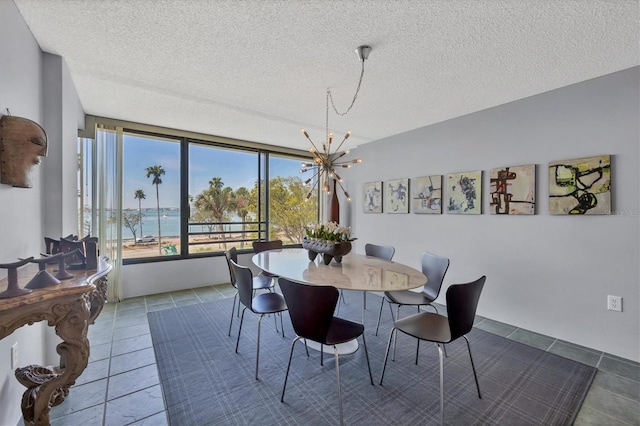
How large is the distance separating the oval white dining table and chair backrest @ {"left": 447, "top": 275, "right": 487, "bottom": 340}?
28cm

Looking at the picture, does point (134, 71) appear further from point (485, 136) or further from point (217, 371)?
point (485, 136)

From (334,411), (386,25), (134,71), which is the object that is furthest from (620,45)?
(134,71)

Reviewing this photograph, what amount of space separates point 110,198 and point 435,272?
4.14 meters

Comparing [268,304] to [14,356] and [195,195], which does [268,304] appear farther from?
[195,195]

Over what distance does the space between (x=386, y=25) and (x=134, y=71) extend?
221cm

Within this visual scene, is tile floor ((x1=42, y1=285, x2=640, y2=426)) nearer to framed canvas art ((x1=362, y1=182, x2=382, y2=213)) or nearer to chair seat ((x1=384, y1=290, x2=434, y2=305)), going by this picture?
chair seat ((x1=384, y1=290, x2=434, y2=305))

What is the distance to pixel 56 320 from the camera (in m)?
1.21

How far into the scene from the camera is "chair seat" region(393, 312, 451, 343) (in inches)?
69.1

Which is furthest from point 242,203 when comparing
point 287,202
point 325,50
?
point 325,50

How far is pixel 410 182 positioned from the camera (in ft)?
13.6

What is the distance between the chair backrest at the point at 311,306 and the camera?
160 centimetres

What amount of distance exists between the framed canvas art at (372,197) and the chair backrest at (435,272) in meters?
2.07

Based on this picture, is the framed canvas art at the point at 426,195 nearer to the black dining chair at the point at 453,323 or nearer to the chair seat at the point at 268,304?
the black dining chair at the point at 453,323

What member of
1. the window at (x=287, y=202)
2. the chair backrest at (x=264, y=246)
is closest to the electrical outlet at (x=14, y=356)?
the chair backrest at (x=264, y=246)
